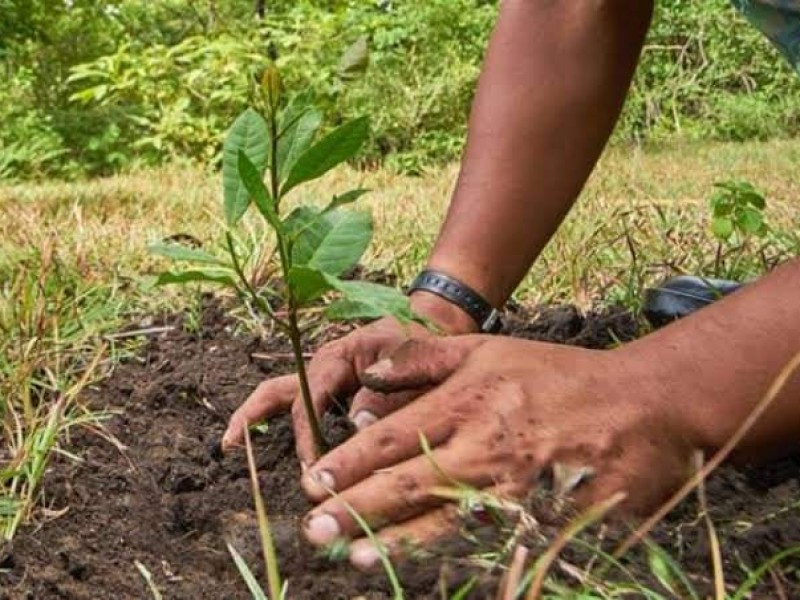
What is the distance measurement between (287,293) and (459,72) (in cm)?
762

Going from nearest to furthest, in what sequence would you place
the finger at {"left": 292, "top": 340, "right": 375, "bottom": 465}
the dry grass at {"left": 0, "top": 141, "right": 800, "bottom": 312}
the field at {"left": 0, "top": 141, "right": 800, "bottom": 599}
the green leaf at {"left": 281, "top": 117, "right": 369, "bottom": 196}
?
the field at {"left": 0, "top": 141, "right": 800, "bottom": 599}
the green leaf at {"left": 281, "top": 117, "right": 369, "bottom": 196}
the finger at {"left": 292, "top": 340, "right": 375, "bottom": 465}
the dry grass at {"left": 0, "top": 141, "right": 800, "bottom": 312}

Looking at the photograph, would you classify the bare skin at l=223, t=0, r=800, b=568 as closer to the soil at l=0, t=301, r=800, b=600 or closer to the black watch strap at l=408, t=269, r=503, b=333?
the soil at l=0, t=301, r=800, b=600

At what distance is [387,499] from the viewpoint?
1186 mm

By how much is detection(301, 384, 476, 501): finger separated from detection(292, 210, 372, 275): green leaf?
168mm

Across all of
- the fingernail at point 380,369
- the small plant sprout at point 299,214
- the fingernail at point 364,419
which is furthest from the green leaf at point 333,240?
the fingernail at point 364,419

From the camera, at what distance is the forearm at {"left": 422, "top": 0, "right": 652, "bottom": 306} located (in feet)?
5.97

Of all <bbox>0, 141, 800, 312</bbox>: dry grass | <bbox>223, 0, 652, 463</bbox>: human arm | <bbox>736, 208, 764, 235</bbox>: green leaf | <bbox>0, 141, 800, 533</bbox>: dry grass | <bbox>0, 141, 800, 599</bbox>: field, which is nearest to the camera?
<bbox>0, 141, 800, 599</bbox>: field

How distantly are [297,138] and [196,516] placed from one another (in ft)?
1.45

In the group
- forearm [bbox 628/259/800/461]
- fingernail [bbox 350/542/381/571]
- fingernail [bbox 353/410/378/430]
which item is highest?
forearm [bbox 628/259/800/461]

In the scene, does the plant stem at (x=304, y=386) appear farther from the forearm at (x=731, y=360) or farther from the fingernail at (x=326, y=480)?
the forearm at (x=731, y=360)

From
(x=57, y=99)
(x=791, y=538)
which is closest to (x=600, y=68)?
(x=791, y=538)

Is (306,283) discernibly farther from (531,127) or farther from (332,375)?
(531,127)

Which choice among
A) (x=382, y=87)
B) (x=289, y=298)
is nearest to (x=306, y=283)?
(x=289, y=298)

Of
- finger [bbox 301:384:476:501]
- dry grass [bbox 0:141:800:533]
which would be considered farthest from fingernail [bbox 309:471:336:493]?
dry grass [bbox 0:141:800:533]
